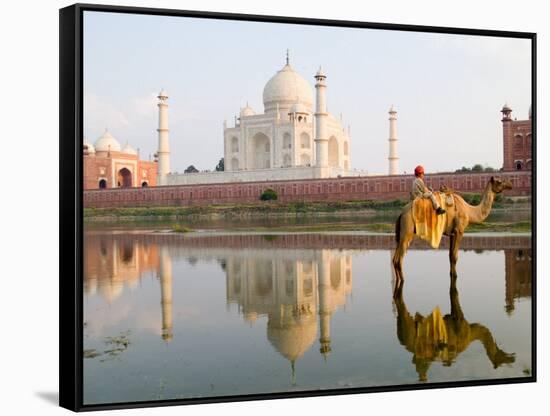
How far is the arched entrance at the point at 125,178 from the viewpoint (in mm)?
6383

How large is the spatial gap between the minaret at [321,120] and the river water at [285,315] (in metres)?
1.23

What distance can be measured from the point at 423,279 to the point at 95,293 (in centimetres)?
249

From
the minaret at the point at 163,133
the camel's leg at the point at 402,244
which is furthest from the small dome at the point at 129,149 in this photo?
the camel's leg at the point at 402,244

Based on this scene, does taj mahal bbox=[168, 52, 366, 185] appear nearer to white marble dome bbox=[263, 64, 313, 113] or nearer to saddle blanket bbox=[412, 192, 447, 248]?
white marble dome bbox=[263, 64, 313, 113]

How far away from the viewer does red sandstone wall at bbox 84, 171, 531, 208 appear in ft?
19.4

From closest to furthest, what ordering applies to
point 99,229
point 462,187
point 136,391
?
point 136,391, point 99,229, point 462,187

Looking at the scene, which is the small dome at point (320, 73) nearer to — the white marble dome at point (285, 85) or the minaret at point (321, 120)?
the minaret at point (321, 120)

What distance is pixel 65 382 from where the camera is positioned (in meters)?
4.57

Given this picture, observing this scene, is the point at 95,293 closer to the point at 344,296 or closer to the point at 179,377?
the point at 179,377

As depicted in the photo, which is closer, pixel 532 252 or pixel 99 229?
pixel 99 229

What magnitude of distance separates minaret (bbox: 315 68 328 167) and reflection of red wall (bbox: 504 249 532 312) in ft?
6.51

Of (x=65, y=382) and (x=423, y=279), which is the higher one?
(x=423, y=279)

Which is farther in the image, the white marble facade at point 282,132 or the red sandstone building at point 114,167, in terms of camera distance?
the white marble facade at point 282,132

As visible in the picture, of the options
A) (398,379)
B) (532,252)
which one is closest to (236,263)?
(398,379)
